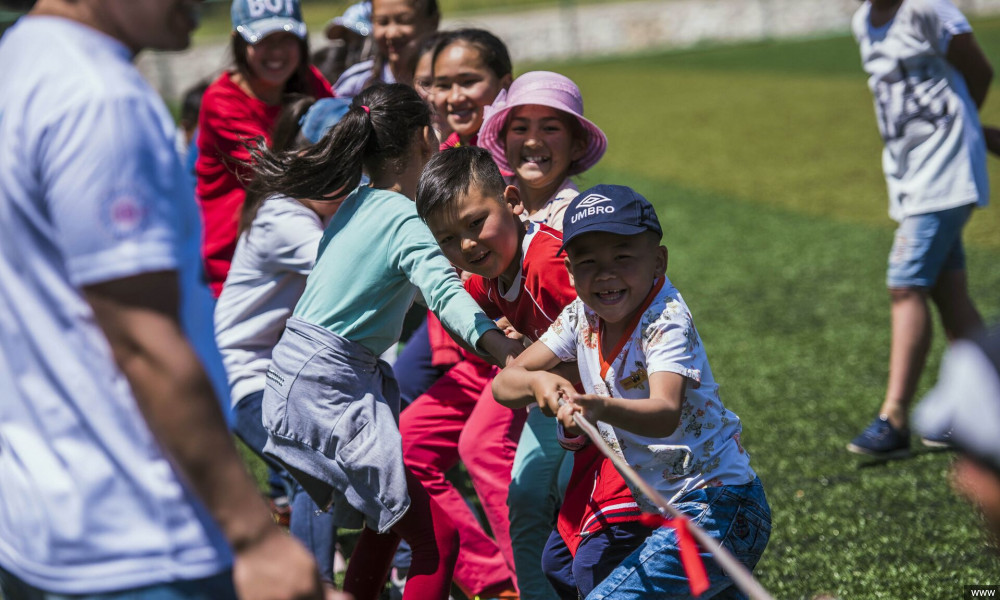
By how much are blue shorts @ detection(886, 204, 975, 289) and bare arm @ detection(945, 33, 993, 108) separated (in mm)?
620

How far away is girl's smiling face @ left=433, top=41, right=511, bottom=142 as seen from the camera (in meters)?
4.57

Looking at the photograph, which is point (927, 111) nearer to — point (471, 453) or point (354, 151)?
point (471, 453)

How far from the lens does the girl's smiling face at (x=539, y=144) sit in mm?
3861

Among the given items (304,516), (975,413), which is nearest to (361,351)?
(304,516)

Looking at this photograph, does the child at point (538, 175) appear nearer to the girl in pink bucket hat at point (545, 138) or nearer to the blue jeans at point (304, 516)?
the girl in pink bucket hat at point (545, 138)

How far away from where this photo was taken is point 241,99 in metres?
5.10

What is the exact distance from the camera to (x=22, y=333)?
68.2 inches

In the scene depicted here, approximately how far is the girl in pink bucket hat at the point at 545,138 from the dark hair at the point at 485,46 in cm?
69

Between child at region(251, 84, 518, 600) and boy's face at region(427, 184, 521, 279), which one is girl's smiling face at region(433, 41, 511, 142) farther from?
boy's face at region(427, 184, 521, 279)

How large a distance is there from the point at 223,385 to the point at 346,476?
139cm

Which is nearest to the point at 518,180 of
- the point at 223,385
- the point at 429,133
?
the point at 429,133

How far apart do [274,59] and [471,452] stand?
231 centimetres

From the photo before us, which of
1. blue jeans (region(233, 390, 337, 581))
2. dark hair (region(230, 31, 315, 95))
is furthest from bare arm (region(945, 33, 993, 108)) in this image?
blue jeans (region(233, 390, 337, 581))

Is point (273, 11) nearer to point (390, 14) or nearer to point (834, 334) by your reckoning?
point (390, 14)
